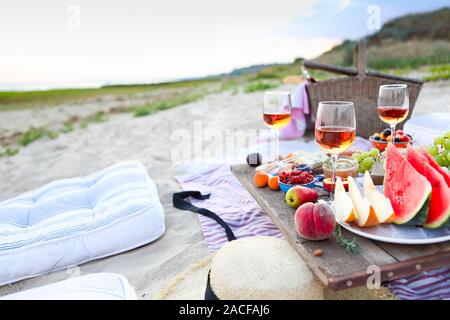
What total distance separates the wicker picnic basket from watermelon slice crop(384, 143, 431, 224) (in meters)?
3.42

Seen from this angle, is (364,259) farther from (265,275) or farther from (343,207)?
(265,275)

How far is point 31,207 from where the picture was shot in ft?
12.0

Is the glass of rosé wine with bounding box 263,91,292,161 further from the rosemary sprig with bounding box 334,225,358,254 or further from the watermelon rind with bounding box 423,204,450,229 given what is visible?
the watermelon rind with bounding box 423,204,450,229

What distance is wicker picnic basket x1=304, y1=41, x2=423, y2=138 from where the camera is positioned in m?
5.29

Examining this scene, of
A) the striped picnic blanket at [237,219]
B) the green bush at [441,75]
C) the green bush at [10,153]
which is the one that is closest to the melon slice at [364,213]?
the striped picnic blanket at [237,219]

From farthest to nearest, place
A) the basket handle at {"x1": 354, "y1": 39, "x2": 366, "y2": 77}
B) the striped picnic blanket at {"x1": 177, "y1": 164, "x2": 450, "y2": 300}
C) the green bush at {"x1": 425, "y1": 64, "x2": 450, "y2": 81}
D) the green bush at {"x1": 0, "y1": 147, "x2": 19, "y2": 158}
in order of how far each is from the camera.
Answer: the green bush at {"x1": 425, "y1": 64, "x2": 450, "y2": 81}, the green bush at {"x1": 0, "y1": 147, "x2": 19, "y2": 158}, the basket handle at {"x1": 354, "y1": 39, "x2": 366, "y2": 77}, the striped picnic blanket at {"x1": 177, "y1": 164, "x2": 450, "y2": 300}

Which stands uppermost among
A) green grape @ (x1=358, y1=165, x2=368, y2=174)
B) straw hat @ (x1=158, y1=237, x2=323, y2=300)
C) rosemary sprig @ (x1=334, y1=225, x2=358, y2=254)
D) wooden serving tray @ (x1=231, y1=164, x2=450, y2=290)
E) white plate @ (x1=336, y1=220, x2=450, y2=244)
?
green grape @ (x1=358, y1=165, x2=368, y2=174)

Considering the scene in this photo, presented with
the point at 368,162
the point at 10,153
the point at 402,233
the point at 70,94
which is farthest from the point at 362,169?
the point at 70,94

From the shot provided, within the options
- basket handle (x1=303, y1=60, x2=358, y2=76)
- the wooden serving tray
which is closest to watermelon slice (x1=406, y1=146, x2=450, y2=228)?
the wooden serving tray

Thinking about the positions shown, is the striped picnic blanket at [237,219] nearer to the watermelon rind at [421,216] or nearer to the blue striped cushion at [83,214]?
the blue striped cushion at [83,214]

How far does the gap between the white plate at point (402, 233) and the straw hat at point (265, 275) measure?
0.31 m

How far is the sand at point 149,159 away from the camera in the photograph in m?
2.87

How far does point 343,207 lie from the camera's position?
196 centimetres
